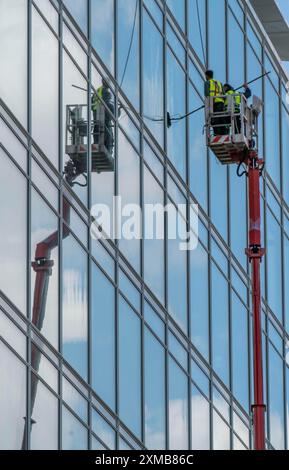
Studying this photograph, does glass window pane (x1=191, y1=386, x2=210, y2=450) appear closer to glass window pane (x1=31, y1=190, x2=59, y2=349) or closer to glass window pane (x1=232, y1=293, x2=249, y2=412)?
glass window pane (x1=232, y1=293, x2=249, y2=412)

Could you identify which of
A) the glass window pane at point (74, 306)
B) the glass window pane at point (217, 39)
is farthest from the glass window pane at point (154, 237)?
the glass window pane at point (217, 39)

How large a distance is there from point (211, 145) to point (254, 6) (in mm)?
15047

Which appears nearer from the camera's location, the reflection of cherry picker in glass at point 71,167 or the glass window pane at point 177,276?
the reflection of cherry picker in glass at point 71,167

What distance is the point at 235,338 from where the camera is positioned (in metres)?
43.2

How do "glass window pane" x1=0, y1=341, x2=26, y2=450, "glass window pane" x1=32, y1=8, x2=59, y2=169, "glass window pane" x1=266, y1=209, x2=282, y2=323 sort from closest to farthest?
"glass window pane" x1=0, y1=341, x2=26, y2=450
"glass window pane" x1=32, y1=8, x2=59, y2=169
"glass window pane" x1=266, y1=209, x2=282, y2=323

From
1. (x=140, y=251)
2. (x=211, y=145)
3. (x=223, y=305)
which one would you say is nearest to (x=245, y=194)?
(x=223, y=305)

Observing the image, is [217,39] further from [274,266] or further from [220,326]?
[220,326]

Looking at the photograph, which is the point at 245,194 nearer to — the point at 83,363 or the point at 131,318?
the point at 131,318

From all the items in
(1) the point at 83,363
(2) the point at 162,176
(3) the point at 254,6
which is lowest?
(1) the point at 83,363

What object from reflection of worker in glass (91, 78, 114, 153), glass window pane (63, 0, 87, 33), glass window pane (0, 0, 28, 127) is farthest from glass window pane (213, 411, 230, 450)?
glass window pane (0, 0, 28, 127)

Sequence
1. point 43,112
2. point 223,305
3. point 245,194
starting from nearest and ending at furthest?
1. point 43,112
2. point 223,305
3. point 245,194

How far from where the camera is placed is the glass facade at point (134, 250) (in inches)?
1209

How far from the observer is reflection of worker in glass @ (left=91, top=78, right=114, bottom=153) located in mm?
35562

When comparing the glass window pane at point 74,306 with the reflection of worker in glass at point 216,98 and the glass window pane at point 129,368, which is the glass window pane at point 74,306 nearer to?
the glass window pane at point 129,368
